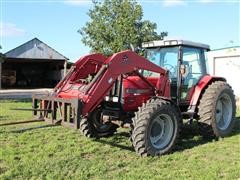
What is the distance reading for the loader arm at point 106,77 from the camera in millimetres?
7121

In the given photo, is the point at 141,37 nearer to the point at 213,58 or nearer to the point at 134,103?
the point at 213,58

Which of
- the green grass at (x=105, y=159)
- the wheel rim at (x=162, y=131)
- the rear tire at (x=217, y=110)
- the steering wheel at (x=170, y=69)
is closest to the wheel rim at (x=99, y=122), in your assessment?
the green grass at (x=105, y=159)

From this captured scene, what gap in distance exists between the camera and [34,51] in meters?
37.2

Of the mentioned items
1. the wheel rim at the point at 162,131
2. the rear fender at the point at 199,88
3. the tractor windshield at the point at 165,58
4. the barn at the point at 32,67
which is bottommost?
the wheel rim at the point at 162,131

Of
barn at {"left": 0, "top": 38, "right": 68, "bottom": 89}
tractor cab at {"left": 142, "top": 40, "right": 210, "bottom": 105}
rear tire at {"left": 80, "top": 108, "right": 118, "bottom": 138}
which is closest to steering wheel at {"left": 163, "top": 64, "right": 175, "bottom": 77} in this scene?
tractor cab at {"left": 142, "top": 40, "right": 210, "bottom": 105}

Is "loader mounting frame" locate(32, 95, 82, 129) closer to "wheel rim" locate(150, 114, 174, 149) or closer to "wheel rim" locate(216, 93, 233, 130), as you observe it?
"wheel rim" locate(150, 114, 174, 149)

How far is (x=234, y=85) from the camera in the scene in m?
21.6

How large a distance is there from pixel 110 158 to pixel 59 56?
32.4 metres

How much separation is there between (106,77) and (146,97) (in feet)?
4.28

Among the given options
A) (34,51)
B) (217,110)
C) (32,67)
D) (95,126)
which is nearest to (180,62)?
(217,110)

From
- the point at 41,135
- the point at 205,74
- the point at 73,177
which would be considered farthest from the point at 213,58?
the point at 73,177

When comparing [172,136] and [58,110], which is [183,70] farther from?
[58,110]

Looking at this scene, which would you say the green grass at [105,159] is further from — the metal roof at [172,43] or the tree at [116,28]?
the tree at [116,28]

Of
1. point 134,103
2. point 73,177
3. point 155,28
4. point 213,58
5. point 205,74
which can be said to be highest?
point 155,28
